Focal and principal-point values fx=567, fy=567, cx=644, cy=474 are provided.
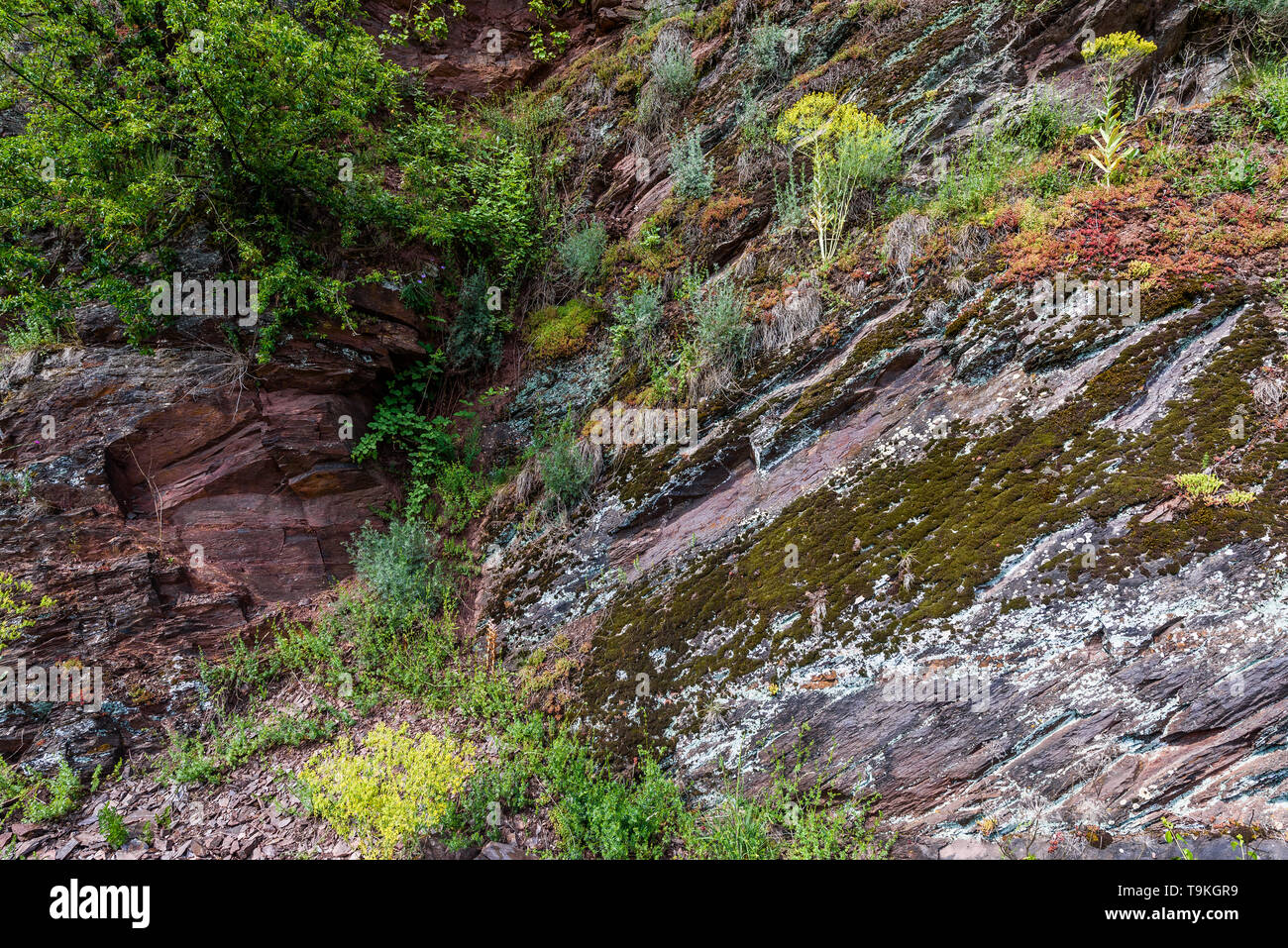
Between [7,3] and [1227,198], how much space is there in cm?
1156

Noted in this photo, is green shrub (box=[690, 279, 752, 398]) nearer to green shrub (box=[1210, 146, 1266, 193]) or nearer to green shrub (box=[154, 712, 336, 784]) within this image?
green shrub (box=[1210, 146, 1266, 193])

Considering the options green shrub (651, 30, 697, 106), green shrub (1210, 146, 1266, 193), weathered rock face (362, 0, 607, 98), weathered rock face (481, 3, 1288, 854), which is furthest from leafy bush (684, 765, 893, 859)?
weathered rock face (362, 0, 607, 98)

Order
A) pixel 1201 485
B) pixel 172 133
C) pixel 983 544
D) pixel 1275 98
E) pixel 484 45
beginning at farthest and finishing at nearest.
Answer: pixel 484 45 → pixel 172 133 → pixel 1275 98 → pixel 983 544 → pixel 1201 485

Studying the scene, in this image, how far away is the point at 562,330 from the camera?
25.8 feet

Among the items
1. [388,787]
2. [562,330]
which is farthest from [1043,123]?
[388,787]

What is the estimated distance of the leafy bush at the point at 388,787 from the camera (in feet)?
13.6

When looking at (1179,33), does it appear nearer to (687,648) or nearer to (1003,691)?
(1003,691)

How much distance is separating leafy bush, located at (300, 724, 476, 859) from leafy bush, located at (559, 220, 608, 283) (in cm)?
618

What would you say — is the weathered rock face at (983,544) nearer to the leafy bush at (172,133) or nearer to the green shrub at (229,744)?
the green shrub at (229,744)

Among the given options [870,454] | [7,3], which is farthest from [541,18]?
[870,454]

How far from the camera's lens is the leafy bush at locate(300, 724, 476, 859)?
4137mm

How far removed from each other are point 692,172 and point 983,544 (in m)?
5.99

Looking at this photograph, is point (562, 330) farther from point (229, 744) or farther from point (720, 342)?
point (229, 744)

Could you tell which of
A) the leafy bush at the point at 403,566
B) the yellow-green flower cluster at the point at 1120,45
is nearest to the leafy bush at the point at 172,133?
the leafy bush at the point at 403,566
